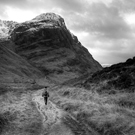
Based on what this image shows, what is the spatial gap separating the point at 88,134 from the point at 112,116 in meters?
2.76

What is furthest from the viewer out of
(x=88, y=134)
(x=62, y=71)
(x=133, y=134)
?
(x=62, y=71)

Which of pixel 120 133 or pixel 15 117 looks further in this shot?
pixel 15 117

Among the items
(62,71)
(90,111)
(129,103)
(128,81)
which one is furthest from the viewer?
(62,71)

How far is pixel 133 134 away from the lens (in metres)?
9.20

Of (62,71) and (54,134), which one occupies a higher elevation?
(62,71)

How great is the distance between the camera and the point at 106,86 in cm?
2812

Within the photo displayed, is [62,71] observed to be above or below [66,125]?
above

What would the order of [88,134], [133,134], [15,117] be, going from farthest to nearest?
[15,117]
[88,134]
[133,134]

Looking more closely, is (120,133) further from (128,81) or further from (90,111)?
(128,81)

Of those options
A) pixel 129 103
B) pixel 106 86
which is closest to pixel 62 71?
pixel 106 86

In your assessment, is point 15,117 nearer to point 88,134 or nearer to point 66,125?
point 66,125

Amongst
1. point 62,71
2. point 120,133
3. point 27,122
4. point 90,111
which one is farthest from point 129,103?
point 62,71

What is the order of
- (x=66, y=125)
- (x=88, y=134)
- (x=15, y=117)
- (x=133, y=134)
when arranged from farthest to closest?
1. (x=15, y=117)
2. (x=66, y=125)
3. (x=88, y=134)
4. (x=133, y=134)

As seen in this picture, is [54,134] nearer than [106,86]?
Yes
